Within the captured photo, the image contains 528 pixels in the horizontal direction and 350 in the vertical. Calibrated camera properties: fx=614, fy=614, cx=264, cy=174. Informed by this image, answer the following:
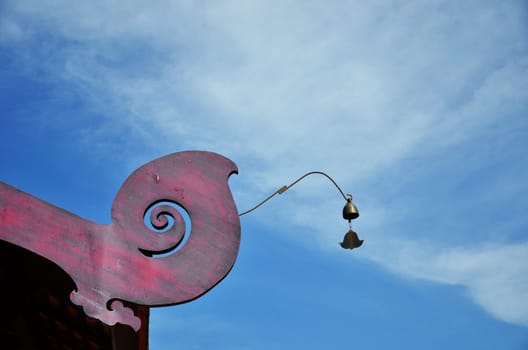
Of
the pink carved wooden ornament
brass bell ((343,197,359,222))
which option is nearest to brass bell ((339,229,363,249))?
A: brass bell ((343,197,359,222))

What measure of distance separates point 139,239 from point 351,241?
3743 millimetres

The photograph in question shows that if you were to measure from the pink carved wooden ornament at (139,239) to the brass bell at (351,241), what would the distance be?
11.3ft

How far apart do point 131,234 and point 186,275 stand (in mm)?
302

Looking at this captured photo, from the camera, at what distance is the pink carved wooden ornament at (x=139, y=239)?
2516mm

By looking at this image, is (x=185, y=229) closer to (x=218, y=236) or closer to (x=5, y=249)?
(x=218, y=236)

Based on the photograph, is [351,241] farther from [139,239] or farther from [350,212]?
[139,239]

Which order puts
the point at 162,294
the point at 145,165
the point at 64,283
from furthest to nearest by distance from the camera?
1. the point at 64,283
2. the point at 145,165
3. the point at 162,294

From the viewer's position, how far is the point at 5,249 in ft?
9.90

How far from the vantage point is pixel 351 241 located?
6078mm

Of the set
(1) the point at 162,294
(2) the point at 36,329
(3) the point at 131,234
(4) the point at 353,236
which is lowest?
(1) the point at 162,294

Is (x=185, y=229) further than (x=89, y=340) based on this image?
No

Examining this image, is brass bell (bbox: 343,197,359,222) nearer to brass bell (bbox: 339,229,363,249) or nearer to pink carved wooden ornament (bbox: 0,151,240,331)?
brass bell (bbox: 339,229,363,249)

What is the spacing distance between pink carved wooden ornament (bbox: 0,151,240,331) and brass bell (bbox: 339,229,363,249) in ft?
11.3

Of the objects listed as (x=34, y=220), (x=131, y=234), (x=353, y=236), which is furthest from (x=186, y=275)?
(x=353, y=236)
